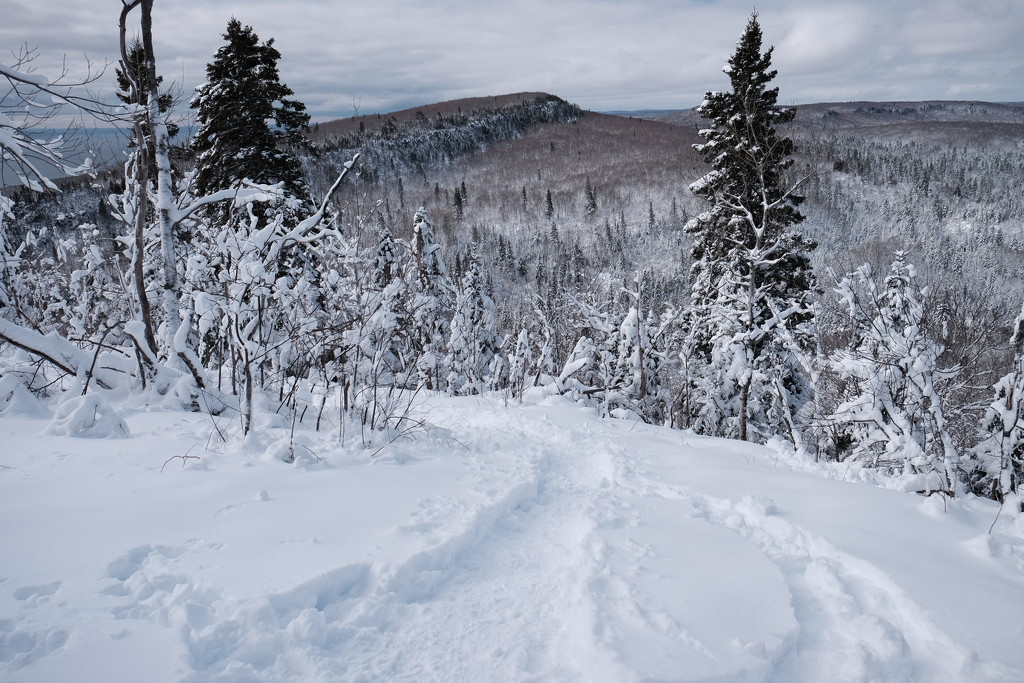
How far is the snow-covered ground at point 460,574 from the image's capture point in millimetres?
2027

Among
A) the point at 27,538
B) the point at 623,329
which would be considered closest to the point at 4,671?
the point at 27,538

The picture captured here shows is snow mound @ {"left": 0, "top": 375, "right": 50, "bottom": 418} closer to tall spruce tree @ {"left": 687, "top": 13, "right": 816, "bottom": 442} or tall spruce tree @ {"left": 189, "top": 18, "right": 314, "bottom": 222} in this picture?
tall spruce tree @ {"left": 189, "top": 18, "right": 314, "bottom": 222}

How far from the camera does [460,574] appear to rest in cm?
275

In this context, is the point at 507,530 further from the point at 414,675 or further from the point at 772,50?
the point at 772,50

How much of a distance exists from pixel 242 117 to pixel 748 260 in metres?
14.5

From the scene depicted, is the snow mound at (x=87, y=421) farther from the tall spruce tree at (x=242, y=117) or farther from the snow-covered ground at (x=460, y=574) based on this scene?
the tall spruce tree at (x=242, y=117)

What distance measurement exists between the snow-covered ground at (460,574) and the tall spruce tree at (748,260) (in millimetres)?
9351

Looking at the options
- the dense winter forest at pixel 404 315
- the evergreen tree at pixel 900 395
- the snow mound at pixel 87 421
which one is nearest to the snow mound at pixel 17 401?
the dense winter forest at pixel 404 315

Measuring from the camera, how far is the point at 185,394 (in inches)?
198

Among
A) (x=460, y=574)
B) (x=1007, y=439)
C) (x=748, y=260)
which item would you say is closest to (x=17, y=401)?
(x=460, y=574)

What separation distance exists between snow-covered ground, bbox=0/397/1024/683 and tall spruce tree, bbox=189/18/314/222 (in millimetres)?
11605

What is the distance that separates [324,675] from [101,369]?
492cm

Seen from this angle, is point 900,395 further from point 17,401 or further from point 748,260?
point 17,401

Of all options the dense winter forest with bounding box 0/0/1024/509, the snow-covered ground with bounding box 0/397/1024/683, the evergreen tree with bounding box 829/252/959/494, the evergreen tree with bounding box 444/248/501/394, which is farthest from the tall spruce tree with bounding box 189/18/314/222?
the evergreen tree with bounding box 829/252/959/494
